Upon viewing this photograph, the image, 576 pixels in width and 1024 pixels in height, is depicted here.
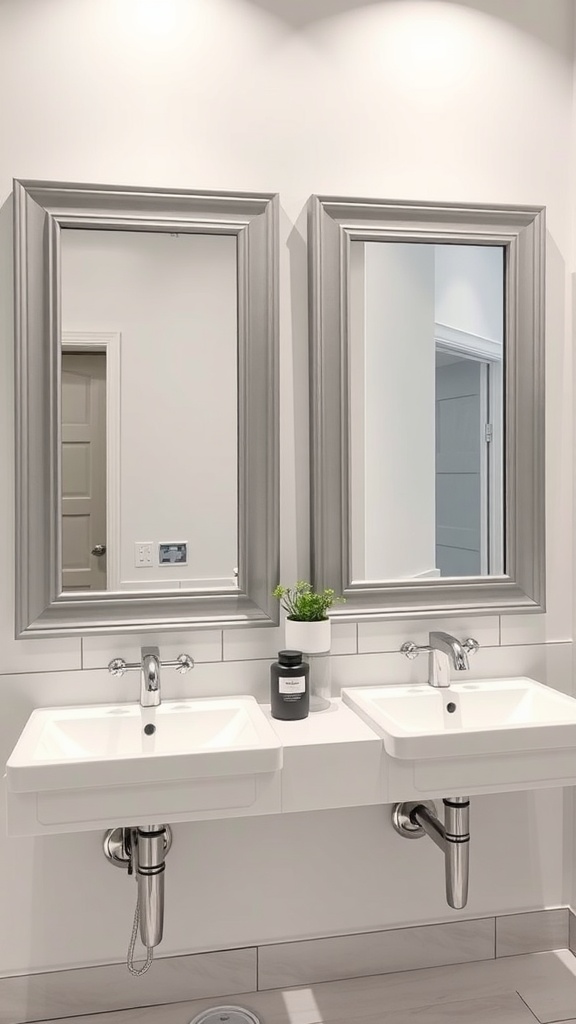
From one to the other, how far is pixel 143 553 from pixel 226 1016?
1.07 m

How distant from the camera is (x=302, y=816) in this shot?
2027 mm

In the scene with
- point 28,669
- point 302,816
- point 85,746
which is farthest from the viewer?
point 302,816

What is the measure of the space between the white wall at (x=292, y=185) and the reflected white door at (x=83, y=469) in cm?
13

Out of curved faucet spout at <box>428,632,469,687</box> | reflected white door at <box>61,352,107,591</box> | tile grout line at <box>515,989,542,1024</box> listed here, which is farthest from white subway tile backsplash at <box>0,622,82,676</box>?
tile grout line at <box>515,989,542,1024</box>

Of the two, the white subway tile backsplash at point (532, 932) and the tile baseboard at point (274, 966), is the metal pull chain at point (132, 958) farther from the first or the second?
the white subway tile backsplash at point (532, 932)

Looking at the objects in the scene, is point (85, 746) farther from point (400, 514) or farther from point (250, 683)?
point (400, 514)

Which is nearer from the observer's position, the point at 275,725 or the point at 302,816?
the point at 275,725

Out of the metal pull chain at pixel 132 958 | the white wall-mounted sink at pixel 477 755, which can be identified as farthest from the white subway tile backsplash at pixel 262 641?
the metal pull chain at pixel 132 958

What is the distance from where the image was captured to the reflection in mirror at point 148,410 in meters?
1.91

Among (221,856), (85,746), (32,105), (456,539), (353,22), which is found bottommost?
(221,856)

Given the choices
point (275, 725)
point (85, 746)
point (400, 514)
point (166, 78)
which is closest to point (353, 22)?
point (166, 78)

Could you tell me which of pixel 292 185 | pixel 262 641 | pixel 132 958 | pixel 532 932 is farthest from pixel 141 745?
pixel 292 185

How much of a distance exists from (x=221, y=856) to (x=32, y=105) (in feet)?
5.89

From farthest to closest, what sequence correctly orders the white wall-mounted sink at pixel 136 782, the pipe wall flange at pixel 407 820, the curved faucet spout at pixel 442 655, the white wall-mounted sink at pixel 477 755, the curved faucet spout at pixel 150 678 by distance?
the pipe wall flange at pixel 407 820
the curved faucet spout at pixel 442 655
the curved faucet spout at pixel 150 678
the white wall-mounted sink at pixel 477 755
the white wall-mounted sink at pixel 136 782
